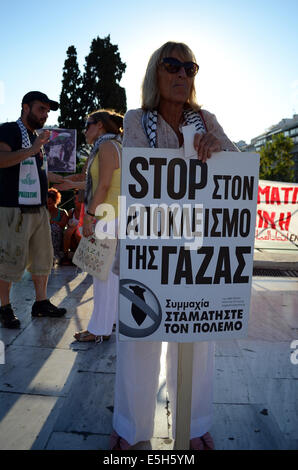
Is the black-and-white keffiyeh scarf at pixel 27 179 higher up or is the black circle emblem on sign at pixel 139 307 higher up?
the black-and-white keffiyeh scarf at pixel 27 179

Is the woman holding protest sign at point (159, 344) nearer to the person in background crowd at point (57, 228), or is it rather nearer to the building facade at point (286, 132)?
the person in background crowd at point (57, 228)

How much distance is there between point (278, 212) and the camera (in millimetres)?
8016

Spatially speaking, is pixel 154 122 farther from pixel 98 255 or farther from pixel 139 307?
pixel 98 255

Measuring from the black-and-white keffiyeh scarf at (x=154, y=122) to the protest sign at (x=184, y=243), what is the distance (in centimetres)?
31

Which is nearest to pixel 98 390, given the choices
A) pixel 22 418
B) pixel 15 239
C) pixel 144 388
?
pixel 22 418

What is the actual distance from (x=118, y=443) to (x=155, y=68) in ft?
6.24

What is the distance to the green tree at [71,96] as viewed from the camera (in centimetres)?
2817

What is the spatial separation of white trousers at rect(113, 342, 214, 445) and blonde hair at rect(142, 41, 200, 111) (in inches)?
47.2

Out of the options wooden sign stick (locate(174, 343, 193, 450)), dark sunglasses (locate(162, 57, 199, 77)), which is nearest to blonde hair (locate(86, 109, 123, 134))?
dark sunglasses (locate(162, 57, 199, 77))

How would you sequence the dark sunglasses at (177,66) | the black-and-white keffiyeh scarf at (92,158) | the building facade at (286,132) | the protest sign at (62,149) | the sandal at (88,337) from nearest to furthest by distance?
the dark sunglasses at (177,66)
the black-and-white keffiyeh scarf at (92,158)
the sandal at (88,337)
the protest sign at (62,149)
the building facade at (286,132)

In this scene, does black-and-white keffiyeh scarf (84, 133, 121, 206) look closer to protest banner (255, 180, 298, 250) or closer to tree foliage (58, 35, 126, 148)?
protest banner (255, 180, 298, 250)

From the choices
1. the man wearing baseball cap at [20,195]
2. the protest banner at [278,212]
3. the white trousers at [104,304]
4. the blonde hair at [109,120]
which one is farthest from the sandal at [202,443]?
the protest banner at [278,212]

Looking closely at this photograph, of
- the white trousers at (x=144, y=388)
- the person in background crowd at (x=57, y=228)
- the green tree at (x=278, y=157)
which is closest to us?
the white trousers at (x=144, y=388)

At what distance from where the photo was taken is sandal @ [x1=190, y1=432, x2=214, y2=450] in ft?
6.57
